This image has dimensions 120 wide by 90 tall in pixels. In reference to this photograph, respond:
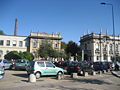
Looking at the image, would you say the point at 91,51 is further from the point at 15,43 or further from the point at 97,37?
the point at 15,43

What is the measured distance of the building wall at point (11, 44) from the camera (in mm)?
48047

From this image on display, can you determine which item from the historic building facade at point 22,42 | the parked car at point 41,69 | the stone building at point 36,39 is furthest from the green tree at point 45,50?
the parked car at point 41,69

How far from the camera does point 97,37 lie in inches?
2347

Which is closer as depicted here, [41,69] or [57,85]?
[57,85]

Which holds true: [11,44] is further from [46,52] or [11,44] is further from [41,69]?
[41,69]

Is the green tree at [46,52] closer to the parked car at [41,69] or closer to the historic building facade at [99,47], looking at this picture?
the historic building facade at [99,47]

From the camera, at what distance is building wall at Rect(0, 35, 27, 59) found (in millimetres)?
48047

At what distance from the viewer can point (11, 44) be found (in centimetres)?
4903

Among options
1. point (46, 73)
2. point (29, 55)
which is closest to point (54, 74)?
point (46, 73)

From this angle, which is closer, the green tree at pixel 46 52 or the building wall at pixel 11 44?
the green tree at pixel 46 52

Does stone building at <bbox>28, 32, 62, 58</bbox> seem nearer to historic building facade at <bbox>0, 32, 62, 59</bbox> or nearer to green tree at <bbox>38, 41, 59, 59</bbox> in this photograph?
historic building facade at <bbox>0, 32, 62, 59</bbox>

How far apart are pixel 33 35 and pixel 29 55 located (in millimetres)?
10381

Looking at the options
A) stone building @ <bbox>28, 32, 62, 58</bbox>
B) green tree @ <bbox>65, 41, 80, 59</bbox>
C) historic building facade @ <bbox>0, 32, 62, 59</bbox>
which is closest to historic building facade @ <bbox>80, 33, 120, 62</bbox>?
green tree @ <bbox>65, 41, 80, 59</bbox>

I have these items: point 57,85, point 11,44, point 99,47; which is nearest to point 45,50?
point 11,44
